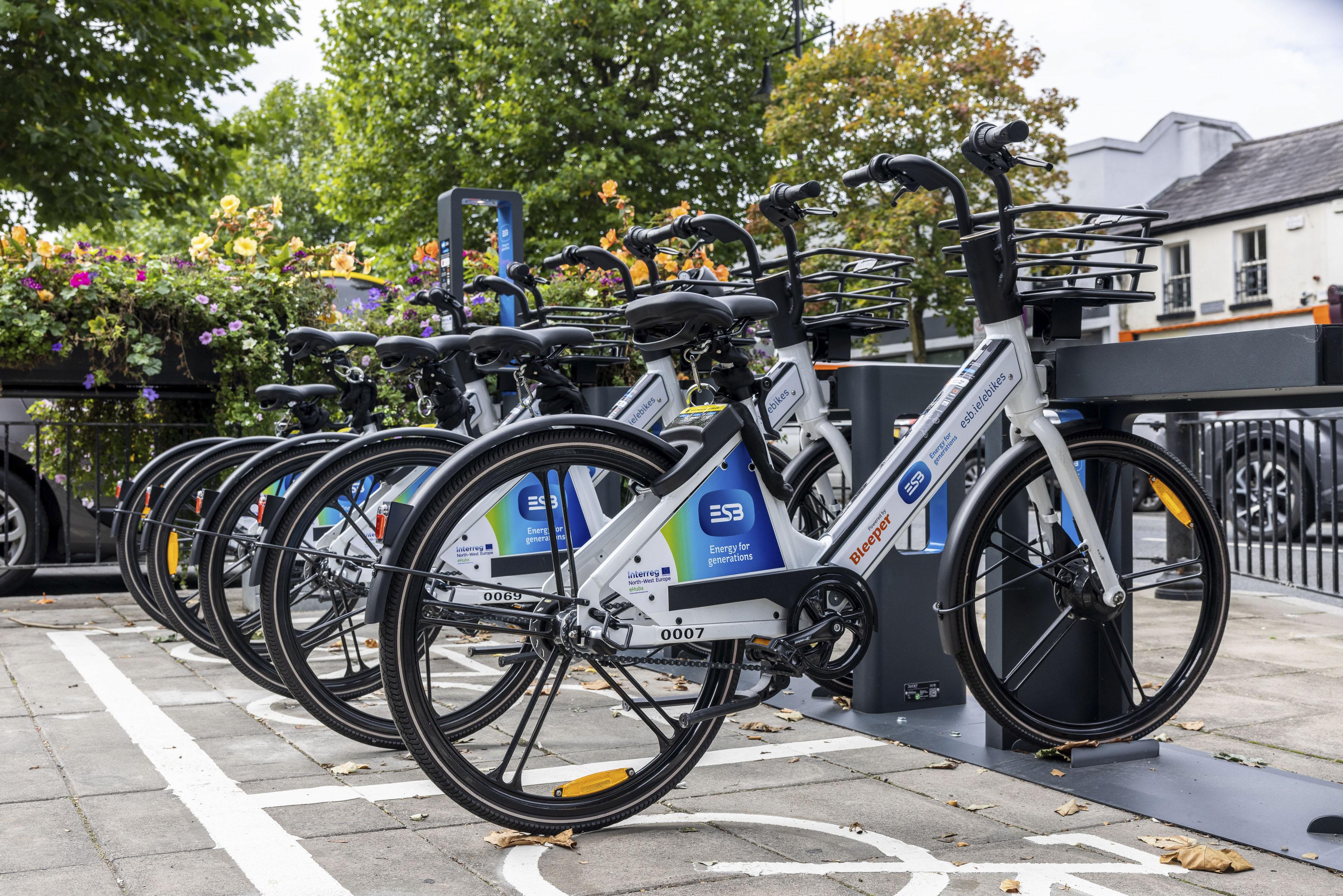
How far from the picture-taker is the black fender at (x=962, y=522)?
333 cm

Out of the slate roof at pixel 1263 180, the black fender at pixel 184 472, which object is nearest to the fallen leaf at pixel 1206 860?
the black fender at pixel 184 472

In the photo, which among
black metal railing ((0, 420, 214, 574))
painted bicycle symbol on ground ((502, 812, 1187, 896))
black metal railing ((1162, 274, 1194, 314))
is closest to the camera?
painted bicycle symbol on ground ((502, 812, 1187, 896))

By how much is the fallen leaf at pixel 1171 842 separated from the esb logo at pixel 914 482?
1.05 meters

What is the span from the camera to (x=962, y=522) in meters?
3.37

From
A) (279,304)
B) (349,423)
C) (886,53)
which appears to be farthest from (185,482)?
(886,53)

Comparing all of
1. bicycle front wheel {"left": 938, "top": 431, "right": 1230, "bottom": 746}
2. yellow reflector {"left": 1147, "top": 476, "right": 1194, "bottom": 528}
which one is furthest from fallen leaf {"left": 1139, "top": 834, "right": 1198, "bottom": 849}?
yellow reflector {"left": 1147, "top": 476, "right": 1194, "bottom": 528}

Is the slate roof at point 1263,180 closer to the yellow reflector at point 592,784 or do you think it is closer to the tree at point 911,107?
the tree at point 911,107

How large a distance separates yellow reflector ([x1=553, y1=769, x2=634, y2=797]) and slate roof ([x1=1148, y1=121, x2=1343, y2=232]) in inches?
1003

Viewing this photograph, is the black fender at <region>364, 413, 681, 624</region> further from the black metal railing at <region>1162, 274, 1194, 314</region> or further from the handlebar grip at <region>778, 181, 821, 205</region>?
the black metal railing at <region>1162, 274, 1194, 314</region>

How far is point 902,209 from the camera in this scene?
21.8m

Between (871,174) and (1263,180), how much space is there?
96.5 feet

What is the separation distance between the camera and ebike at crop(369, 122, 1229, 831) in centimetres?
294

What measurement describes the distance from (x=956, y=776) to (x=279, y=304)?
19.1 feet

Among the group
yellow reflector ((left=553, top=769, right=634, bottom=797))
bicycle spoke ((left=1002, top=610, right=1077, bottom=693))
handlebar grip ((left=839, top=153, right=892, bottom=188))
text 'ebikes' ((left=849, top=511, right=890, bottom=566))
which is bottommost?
yellow reflector ((left=553, top=769, right=634, bottom=797))
